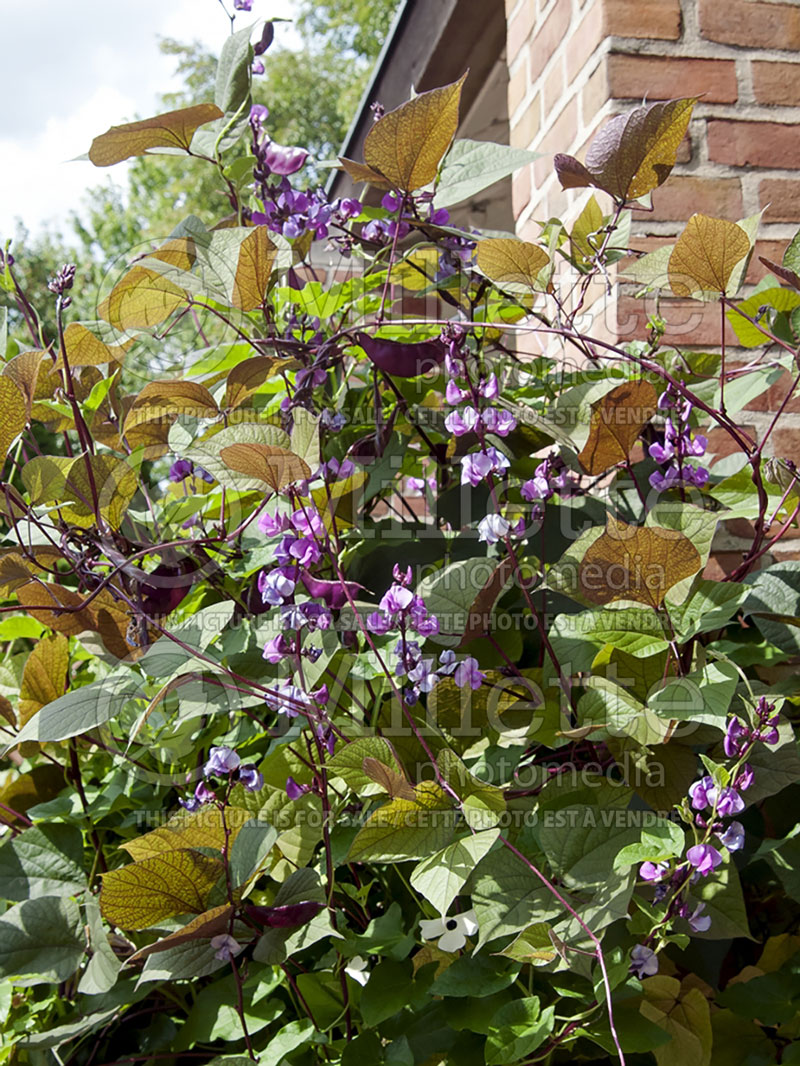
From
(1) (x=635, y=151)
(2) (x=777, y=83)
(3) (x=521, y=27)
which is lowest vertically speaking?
(1) (x=635, y=151)

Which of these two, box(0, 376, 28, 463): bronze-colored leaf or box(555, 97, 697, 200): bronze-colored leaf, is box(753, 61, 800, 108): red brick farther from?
box(0, 376, 28, 463): bronze-colored leaf

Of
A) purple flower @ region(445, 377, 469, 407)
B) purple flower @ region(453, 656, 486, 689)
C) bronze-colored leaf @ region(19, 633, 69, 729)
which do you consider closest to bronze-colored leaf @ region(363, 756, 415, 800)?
purple flower @ region(453, 656, 486, 689)

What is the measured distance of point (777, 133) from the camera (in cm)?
145

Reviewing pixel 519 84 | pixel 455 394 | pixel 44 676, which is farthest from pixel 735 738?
pixel 519 84

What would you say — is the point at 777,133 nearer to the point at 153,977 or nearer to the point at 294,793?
the point at 294,793

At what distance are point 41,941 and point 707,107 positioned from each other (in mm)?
1458

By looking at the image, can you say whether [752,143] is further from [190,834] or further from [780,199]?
[190,834]

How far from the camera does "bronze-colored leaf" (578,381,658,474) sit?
0.89 metres

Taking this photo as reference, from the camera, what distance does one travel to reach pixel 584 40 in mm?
1469

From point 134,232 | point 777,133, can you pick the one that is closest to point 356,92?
point 134,232

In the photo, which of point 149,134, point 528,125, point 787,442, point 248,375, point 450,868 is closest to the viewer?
point 450,868

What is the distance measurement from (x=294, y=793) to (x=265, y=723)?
224 millimetres

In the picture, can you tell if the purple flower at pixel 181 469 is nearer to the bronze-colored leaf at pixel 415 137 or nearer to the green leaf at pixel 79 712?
the green leaf at pixel 79 712

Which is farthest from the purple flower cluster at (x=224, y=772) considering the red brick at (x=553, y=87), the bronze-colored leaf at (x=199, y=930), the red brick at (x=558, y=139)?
the red brick at (x=553, y=87)
